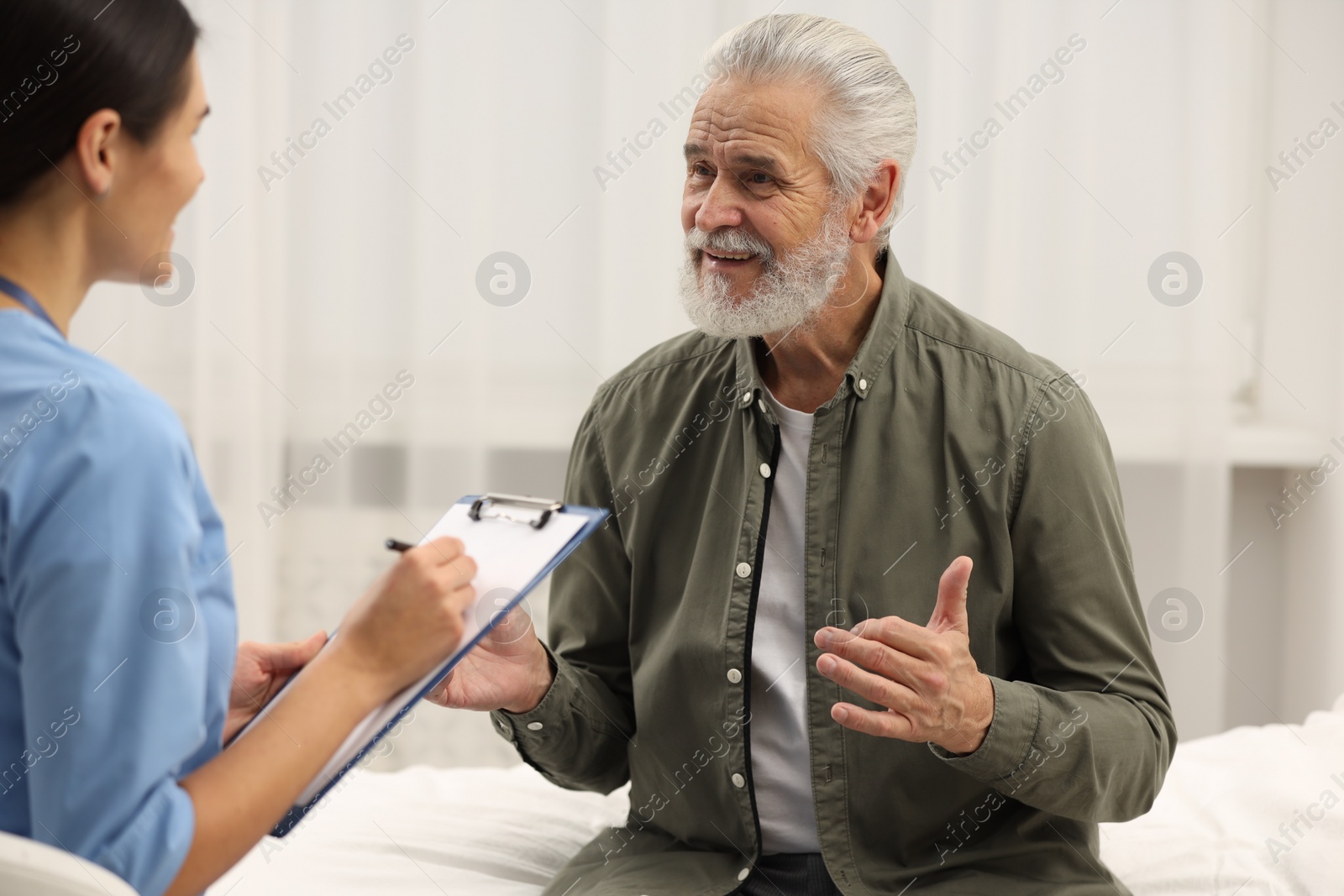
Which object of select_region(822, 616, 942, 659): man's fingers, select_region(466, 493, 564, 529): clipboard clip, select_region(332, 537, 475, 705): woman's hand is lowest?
select_region(822, 616, 942, 659): man's fingers

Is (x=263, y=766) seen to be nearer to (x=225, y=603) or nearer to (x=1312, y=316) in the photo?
(x=225, y=603)

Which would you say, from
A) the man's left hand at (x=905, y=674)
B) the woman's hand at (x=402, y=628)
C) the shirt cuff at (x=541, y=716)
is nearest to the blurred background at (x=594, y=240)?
the shirt cuff at (x=541, y=716)

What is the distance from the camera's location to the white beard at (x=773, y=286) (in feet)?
4.82

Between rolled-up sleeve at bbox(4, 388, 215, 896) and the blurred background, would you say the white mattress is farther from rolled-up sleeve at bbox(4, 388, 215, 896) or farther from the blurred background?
the blurred background

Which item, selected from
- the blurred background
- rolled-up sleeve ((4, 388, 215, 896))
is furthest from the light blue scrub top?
the blurred background

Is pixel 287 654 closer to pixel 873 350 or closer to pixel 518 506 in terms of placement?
pixel 518 506

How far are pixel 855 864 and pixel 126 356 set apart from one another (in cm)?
206

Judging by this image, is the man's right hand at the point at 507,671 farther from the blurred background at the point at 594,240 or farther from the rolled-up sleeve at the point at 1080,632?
the blurred background at the point at 594,240

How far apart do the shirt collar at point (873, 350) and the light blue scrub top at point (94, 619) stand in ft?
2.86

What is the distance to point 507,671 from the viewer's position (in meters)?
1.41

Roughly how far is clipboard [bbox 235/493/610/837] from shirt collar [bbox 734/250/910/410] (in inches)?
19.0

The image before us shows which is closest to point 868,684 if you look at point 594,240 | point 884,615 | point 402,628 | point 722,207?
point 884,615

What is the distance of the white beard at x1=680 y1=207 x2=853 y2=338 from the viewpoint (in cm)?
147

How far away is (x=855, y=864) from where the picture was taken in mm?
1353
